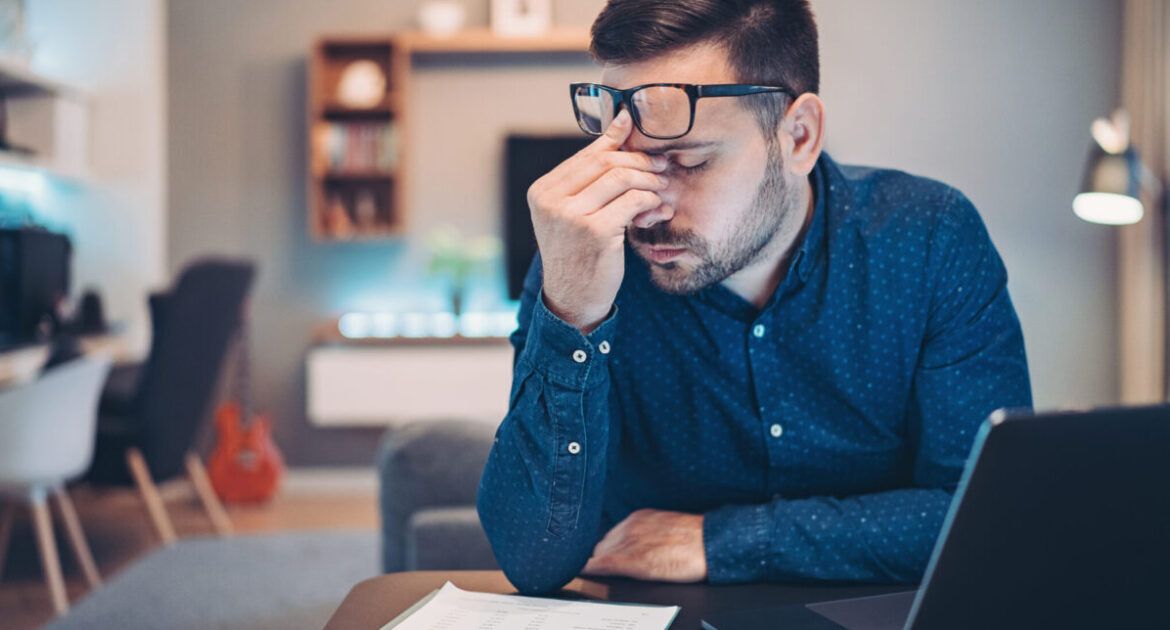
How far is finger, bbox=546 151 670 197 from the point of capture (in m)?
0.96

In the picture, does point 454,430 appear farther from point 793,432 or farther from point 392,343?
point 392,343

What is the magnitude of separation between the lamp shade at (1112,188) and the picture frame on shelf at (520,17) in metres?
2.35

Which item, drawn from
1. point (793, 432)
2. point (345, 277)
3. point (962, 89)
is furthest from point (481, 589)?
point (962, 89)

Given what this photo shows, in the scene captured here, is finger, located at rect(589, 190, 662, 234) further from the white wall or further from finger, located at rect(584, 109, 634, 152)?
the white wall

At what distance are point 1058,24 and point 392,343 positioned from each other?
11.1ft

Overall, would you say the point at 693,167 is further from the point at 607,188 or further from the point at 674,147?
the point at 607,188

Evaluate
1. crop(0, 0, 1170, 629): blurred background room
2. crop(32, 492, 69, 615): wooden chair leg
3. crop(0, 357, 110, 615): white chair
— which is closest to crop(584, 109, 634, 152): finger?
crop(0, 357, 110, 615): white chair

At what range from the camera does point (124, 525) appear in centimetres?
374

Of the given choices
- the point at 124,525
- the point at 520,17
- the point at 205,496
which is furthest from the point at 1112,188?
the point at 124,525

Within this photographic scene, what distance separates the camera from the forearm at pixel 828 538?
951mm

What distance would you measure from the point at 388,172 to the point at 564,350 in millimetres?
3589

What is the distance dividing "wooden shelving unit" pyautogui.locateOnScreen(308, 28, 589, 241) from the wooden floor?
119cm

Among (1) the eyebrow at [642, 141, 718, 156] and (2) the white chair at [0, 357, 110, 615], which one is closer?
(1) the eyebrow at [642, 141, 718, 156]

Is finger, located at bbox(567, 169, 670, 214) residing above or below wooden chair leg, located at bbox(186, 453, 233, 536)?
above
